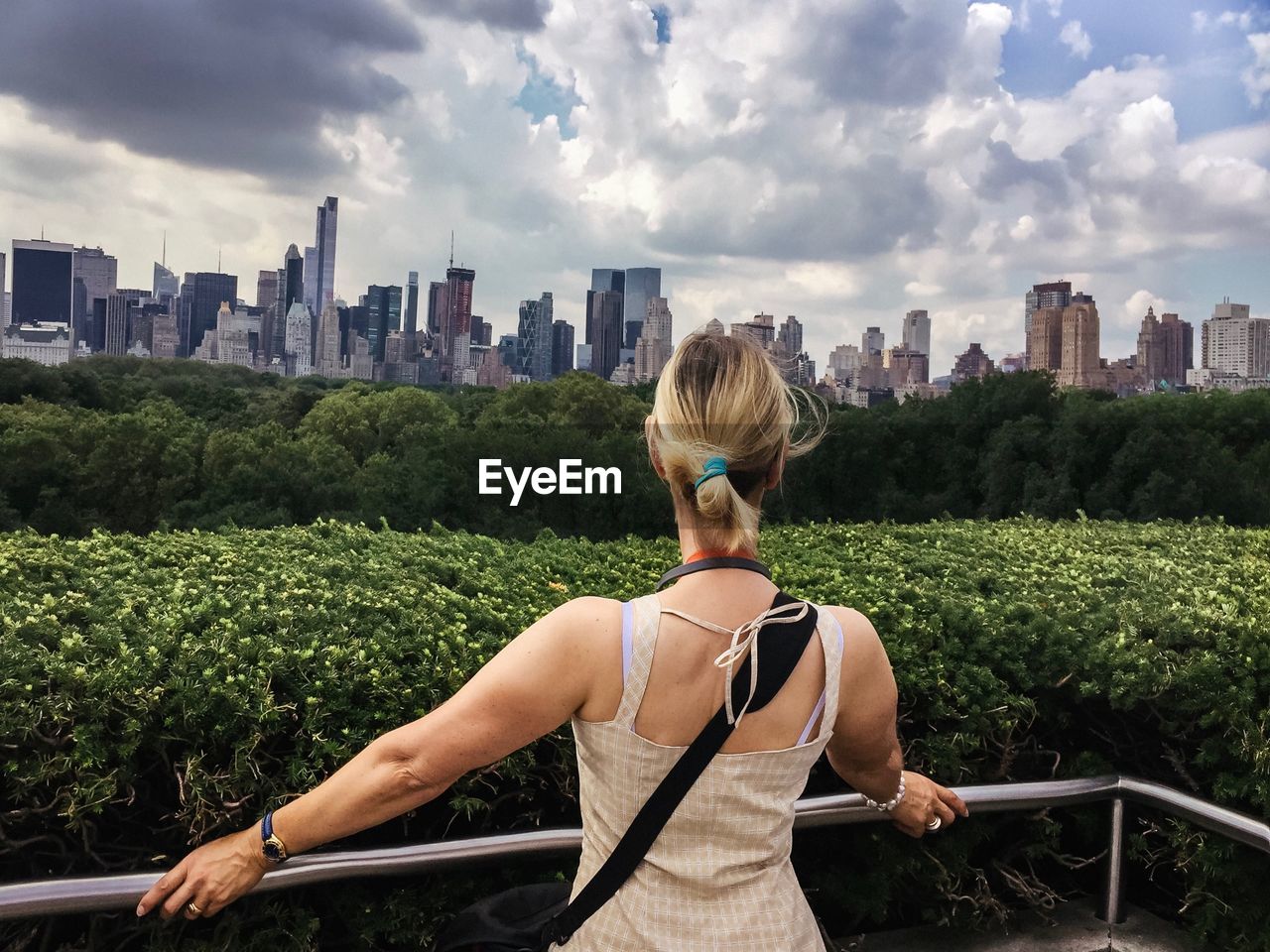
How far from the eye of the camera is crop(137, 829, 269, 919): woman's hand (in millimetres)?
1433

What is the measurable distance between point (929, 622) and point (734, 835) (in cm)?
127

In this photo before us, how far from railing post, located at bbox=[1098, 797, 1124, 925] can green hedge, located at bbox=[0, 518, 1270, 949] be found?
10 centimetres

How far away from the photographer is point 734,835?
1333 millimetres

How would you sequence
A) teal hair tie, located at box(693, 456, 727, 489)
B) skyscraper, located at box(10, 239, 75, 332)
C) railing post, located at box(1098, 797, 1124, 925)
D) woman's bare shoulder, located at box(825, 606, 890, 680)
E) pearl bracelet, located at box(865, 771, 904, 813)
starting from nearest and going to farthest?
teal hair tie, located at box(693, 456, 727, 489) → woman's bare shoulder, located at box(825, 606, 890, 680) → pearl bracelet, located at box(865, 771, 904, 813) → railing post, located at box(1098, 797, 1124, 925) → skyscraper, located at box(10, 239, 75, 332)

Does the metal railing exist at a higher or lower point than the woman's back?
lower

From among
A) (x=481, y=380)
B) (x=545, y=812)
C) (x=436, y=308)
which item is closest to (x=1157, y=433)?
(x=545, y=812)

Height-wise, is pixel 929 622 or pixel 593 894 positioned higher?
pixel 929 622

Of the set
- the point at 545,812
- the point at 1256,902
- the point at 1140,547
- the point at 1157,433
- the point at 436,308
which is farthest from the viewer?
the point at 436,308

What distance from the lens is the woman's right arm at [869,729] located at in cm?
141

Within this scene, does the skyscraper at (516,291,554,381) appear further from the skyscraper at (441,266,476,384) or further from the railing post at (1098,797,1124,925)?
the railing post at (1098,797,1124,925)

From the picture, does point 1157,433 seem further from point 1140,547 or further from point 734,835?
point 734,835

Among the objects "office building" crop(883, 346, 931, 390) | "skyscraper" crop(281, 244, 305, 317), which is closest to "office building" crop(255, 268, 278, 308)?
"skyscraper" crop(281, 244, 305, 317)

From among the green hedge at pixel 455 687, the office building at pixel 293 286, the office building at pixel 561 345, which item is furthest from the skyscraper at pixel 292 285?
the green hedge at pixel 455 687

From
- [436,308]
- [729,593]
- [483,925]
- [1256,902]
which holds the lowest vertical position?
[1256,902]
